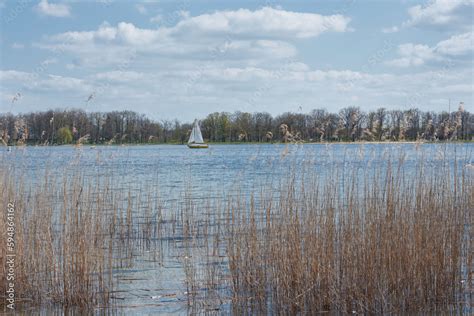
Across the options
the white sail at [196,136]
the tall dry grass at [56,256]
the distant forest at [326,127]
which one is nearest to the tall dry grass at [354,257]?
the distant forest at [326,127]

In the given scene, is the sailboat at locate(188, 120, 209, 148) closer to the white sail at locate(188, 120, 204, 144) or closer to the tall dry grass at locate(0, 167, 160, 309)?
the white sail at locate(188, 120, 204, 144)

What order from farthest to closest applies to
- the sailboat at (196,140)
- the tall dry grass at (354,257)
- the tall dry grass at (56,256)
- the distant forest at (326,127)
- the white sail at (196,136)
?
the sailboat at (196,140) < the white sail at (196,136) < the distant forest at (326,127) < the tall dry grass at (56,256) < the tall dry grass at (354,257)

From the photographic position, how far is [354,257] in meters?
7.58

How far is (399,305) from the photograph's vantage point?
24.3 feet

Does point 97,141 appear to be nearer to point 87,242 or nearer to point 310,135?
point 87,242

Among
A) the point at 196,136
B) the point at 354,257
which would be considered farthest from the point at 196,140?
the point at 354,257

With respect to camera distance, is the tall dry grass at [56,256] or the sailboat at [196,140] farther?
the sailboat at [196,140]

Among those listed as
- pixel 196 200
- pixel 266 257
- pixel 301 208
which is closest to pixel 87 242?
pixel 266 257

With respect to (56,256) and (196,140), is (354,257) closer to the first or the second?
(56,256)

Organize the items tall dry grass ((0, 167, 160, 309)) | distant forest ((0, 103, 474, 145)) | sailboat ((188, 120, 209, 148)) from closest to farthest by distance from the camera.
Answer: tall dry grass ((0, 167, 160, 309)), distant forest ((0, 103, 474, 145)), sailboat ((188, 120, 209, 148))

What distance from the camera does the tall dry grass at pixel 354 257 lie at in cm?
744

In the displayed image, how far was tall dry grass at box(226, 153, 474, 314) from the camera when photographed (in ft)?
24.4

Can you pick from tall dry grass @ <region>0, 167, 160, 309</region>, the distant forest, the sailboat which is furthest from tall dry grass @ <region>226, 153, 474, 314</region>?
the sailboat

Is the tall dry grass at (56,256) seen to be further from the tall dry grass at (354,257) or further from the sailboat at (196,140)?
the sailboat at (196,140)
